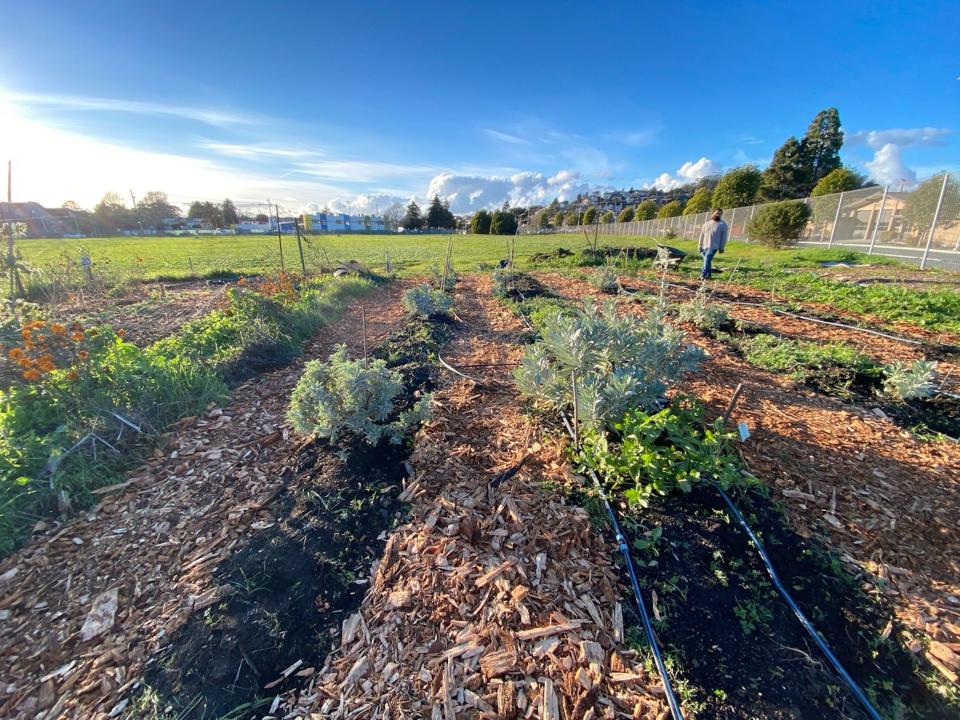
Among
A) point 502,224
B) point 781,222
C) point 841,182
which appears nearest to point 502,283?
point 781,222

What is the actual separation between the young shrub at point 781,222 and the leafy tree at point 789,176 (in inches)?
591

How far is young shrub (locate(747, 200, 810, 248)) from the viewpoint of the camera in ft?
50.2

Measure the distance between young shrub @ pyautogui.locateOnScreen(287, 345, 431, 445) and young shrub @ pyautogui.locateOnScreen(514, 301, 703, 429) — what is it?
3.70ft

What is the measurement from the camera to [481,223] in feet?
144

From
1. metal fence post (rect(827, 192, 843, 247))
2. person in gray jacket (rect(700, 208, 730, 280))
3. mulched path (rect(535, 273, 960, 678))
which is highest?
metal fence post (rect(827, 192, 843, 247))

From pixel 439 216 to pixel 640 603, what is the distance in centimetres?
6230

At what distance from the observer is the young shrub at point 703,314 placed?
16.7 ft

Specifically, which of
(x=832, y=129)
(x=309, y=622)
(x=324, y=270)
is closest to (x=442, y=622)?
(x=309, y=622)

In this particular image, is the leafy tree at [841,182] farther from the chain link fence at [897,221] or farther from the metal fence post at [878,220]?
the metal fence post at [878,220]

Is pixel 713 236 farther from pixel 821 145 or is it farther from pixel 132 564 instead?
pixel 821 145

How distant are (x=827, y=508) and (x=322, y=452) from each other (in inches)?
128

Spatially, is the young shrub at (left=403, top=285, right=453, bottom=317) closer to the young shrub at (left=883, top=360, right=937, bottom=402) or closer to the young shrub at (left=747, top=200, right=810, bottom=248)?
the young shrub at (left=883, top=360, right=937, bottom=402)

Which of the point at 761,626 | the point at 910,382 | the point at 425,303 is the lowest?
the point at 761,626

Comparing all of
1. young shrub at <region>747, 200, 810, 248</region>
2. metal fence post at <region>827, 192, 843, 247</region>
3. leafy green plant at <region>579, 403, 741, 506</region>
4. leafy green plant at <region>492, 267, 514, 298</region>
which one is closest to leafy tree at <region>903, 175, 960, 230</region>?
metal fence post at <region>827, 192, 843, 247</region>
